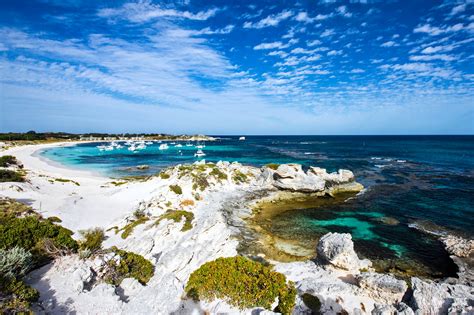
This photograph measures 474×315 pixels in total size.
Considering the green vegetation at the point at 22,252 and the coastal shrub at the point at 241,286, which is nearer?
the green vegetation at the point at 22,252

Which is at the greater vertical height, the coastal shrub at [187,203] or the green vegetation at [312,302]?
the coastal shrub at [187,203]

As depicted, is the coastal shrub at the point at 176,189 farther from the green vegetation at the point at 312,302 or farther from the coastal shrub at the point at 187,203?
the green vegetation at the point at 312,302

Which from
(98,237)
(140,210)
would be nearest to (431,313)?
(98,237)

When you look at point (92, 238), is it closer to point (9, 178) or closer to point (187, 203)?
point (187, 203)

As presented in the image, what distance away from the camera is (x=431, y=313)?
34.8ft

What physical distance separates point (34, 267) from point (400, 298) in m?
17.1

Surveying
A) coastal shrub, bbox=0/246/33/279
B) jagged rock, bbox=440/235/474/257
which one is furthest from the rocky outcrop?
coastal shrub, bbox=0/246/33/279

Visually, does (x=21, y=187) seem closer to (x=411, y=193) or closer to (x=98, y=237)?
(x=98, y=237)

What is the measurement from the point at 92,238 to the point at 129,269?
5948mm

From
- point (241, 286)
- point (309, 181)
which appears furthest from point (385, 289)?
point (309, 181)

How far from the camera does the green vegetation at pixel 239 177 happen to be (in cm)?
3926

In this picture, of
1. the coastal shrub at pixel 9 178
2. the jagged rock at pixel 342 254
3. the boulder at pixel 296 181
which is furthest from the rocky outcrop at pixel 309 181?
the coastal shrub at pixel 9 178

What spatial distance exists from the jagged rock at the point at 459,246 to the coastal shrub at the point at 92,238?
2416 cm

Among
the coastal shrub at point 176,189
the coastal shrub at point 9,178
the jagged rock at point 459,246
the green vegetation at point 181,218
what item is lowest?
the jagged rock at point 459,246
